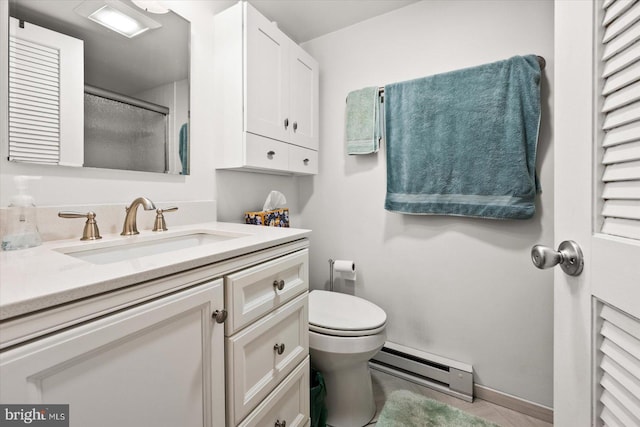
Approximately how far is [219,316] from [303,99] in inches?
54.8

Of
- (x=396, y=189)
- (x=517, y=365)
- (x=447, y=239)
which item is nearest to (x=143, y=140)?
(x=396, y=189)

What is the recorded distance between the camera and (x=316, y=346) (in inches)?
48.2

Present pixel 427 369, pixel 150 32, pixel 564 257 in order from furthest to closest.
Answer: pixel 427 369, pixel 150 32, pixel 564 257

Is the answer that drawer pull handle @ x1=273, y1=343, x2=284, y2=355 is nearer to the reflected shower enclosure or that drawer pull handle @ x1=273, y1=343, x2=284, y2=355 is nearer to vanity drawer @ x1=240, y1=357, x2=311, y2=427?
vanity drawer @ x1=240, y1=357, x2=311, y2=427

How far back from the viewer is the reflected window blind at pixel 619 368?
39 cm

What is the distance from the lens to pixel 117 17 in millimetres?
1018

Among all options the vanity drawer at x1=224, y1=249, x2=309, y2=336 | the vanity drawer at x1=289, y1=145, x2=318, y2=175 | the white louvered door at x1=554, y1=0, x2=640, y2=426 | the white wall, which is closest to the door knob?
the white louvered door at x1=554, y1=0, x2=640, y2=426

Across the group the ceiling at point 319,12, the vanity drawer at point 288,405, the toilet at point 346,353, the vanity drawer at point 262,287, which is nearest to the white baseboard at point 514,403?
the toilet at point 346,353

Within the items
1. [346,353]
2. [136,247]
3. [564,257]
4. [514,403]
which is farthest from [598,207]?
[514,403]

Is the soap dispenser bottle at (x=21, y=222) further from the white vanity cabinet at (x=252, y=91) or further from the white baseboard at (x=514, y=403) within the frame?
the white baseboard at (x=514, y=403)

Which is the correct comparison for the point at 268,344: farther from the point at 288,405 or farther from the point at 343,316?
the point at 343,316

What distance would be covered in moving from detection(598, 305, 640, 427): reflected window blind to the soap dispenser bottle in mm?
1279

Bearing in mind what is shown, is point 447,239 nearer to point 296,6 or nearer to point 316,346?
point 316,346

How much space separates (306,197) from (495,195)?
1172mm
